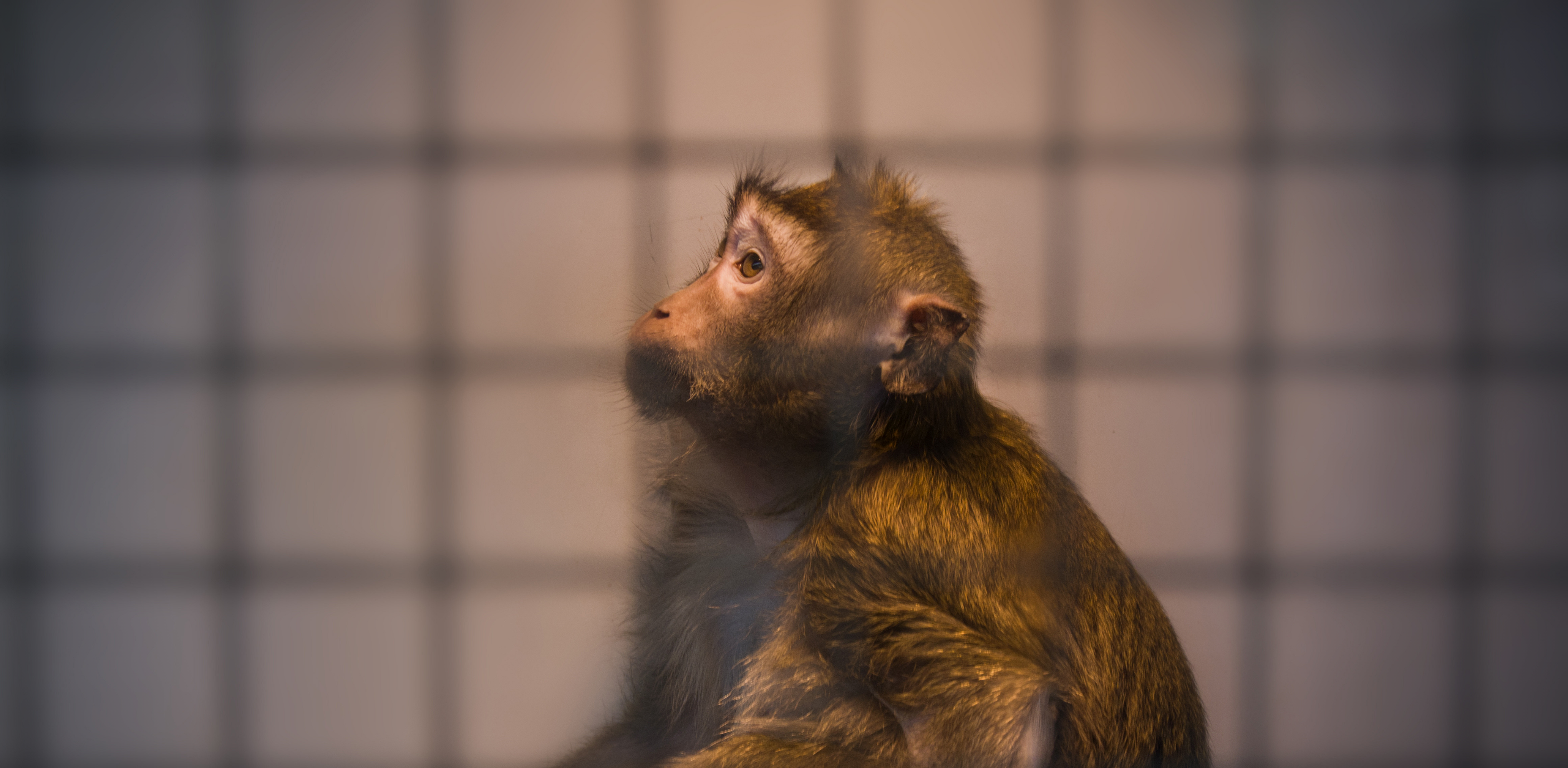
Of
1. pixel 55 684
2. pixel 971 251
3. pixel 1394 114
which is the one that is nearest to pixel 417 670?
pixel 55 684

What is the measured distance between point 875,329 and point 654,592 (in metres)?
0.44

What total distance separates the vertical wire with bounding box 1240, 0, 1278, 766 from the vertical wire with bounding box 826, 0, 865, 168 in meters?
0.45

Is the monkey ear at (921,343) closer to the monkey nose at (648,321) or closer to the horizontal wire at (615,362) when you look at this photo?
the horizontal wire at (615,362)

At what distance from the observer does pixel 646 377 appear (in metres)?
0.94

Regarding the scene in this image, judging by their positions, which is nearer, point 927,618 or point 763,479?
point 927,618

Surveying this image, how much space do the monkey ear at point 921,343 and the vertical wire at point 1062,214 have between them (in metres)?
0.13

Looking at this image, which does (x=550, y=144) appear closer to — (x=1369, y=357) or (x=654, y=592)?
(x=654, y=592)

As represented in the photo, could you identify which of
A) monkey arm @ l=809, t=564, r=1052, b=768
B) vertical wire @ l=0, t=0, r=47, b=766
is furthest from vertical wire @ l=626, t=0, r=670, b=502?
vertical wire @ l=0, t=0, r=47, b=766

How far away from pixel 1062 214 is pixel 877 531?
0.41 metres

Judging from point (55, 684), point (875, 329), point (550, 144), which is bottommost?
point (55, 684)

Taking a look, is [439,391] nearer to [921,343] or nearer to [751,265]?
[751,265]

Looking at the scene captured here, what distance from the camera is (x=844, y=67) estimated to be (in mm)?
945

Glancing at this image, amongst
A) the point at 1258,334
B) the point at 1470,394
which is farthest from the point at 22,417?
the point at 1470,394

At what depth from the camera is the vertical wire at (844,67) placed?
944 mm
